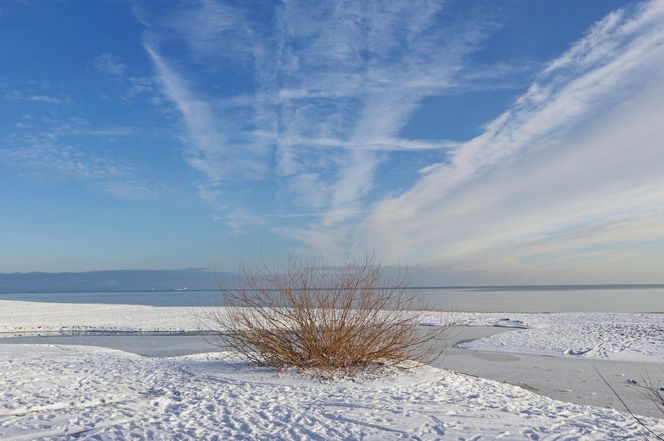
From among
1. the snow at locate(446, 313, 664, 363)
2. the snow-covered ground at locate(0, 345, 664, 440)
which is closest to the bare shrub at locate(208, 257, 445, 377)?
the snow-covered ground at locate(0, 345, 664, 440)

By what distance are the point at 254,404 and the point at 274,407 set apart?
38 centimetres

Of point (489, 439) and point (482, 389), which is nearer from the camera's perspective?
point (489, 439)

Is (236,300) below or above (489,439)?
above

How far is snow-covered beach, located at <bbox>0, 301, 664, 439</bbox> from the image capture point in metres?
6.28

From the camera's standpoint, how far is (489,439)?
5930 millimetres

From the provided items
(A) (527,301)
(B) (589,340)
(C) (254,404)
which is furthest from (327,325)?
(A) (527,301)

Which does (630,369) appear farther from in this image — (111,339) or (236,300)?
(111,339)

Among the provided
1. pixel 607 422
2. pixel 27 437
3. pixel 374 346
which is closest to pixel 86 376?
pixel 27 437

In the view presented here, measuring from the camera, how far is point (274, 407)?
→ 24.5 ft

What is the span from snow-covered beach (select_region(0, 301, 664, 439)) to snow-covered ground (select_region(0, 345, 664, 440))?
0.02 metres

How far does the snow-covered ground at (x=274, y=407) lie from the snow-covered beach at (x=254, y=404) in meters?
0.02

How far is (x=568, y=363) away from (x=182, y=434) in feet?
32.2

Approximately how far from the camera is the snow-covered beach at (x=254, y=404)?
6.28 metres

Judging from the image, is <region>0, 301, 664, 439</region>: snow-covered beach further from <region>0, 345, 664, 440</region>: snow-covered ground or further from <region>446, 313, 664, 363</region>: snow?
<region>446, 313, 664, 363</region>: snow
